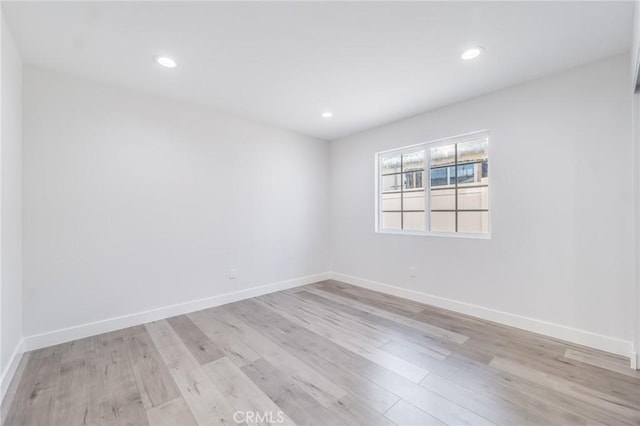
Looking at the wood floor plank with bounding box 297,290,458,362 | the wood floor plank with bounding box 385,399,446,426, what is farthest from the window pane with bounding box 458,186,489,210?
the wood floor plank with bounding box 385,399,446,426

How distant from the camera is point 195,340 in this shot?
2.56 meters

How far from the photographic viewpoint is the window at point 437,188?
10.4 ft

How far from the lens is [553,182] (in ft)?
8.45

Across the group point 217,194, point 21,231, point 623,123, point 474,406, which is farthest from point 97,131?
point 623,123

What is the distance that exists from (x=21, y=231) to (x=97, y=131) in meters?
1.11

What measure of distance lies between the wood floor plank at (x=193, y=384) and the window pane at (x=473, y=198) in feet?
10.2

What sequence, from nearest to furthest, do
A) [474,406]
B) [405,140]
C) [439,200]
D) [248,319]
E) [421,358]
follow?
[474,406] → [421,358] → [248,319] → [439,200] → [405,140]

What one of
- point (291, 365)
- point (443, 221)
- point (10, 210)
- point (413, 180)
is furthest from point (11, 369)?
point (413, 180)

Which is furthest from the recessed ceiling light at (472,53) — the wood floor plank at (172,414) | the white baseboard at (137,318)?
the white baseboard at (137,318)

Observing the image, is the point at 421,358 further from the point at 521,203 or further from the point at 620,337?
the point at 521,203

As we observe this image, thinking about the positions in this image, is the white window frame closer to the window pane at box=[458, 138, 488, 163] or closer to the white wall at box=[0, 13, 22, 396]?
the window pane at box=[458, 138, 488, 163]

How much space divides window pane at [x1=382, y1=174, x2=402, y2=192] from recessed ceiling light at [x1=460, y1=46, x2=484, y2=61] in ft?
6.18

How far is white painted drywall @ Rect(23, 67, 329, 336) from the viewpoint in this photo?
247 centimetres

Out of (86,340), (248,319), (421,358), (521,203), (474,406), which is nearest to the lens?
(474,406)
